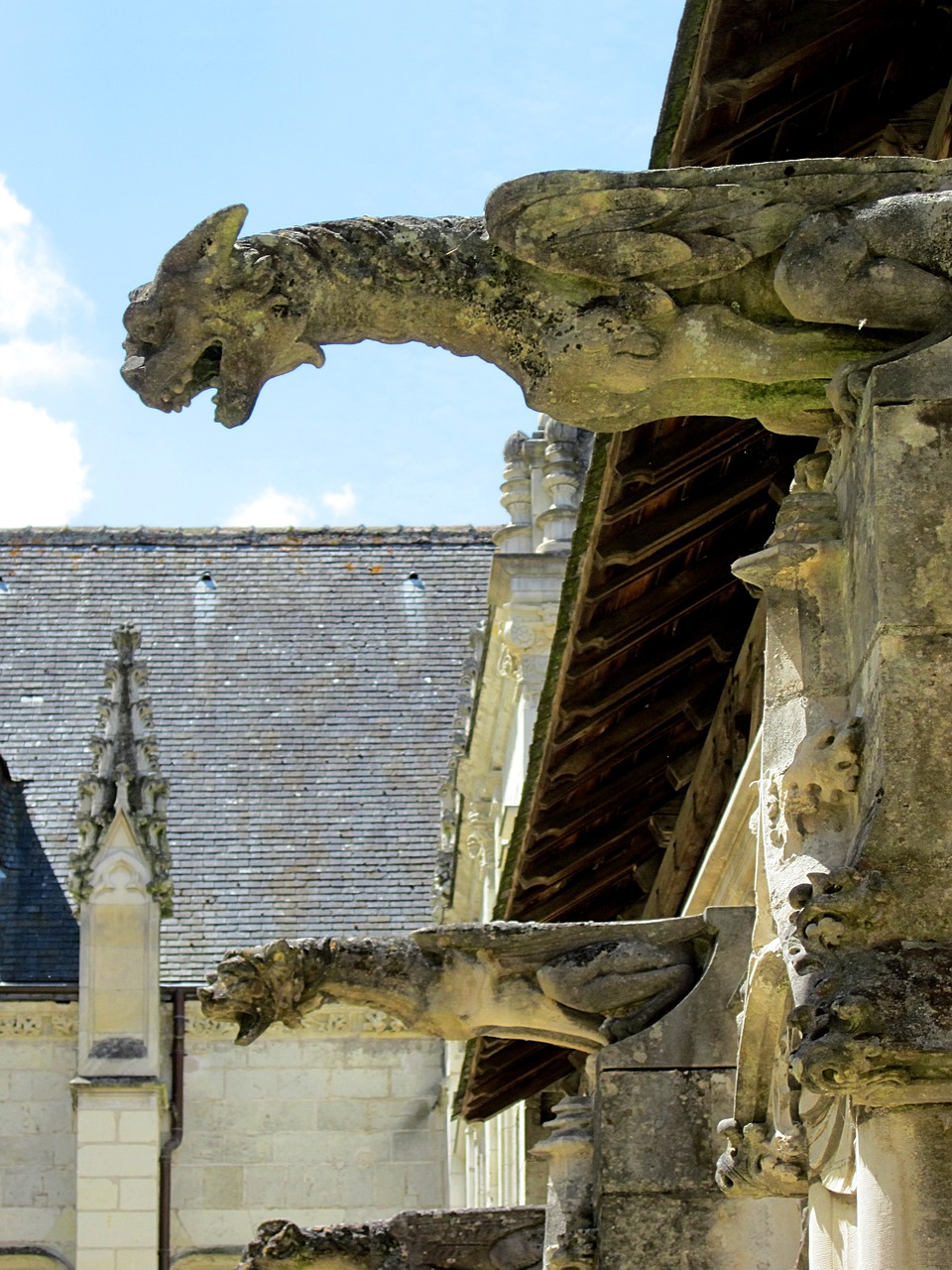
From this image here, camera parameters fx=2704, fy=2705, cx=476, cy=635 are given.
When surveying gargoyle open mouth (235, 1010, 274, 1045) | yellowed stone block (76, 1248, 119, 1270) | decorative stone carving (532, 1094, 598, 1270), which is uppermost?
yellowed stone block (76, 1248, 119, 1270)

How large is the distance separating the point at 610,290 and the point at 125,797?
17.5 metres

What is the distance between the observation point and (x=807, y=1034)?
314 cm

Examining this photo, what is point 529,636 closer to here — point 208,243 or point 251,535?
point 251,535

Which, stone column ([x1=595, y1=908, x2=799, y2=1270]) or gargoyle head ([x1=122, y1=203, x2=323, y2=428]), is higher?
gargoyle head ([x1=122, y1=203, x2=323, y2=428])

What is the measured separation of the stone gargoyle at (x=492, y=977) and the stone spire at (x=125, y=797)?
50.8 ft

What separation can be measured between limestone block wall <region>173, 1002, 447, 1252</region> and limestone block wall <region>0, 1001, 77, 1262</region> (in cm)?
93

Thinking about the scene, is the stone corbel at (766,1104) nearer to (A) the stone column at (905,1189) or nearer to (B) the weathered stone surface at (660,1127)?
(A) the stone column at (905,1189)

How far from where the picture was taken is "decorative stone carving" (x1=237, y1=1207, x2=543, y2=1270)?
320 inches

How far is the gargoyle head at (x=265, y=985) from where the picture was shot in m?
4.96

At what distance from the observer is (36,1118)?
21641 millimetres

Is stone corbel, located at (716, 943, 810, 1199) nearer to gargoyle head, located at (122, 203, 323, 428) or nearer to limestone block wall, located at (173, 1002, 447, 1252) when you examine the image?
gargoyle head, located at (122, 203, 323, 428)

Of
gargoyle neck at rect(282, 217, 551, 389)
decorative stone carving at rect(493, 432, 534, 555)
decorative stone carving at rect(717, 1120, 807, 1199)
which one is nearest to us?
decorative stone carving at rect(717, 1120, 807, 1199)

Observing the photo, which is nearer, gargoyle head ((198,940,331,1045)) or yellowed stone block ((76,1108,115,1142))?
gargoyle head ((198,940,331,1045))

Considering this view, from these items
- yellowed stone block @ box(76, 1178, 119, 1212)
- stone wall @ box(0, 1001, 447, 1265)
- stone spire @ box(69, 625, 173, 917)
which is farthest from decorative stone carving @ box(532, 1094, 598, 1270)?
stone wall @ box(0, 1001, 447, 1265)
